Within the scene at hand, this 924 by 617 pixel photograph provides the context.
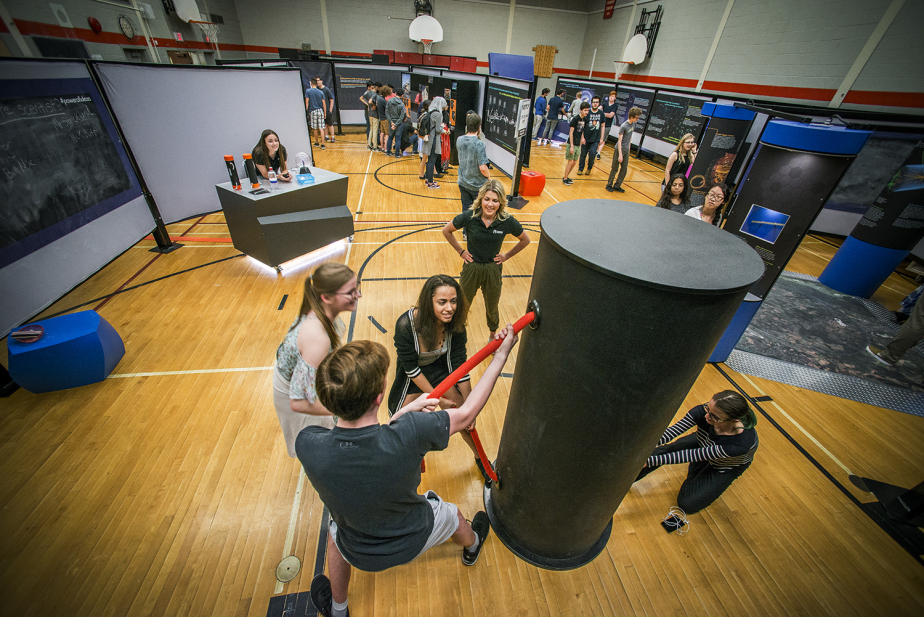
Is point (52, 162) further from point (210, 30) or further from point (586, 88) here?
point (586, 88)

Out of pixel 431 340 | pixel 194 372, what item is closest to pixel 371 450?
pixel 431 340

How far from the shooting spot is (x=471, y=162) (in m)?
5.09

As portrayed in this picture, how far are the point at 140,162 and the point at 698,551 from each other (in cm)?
800

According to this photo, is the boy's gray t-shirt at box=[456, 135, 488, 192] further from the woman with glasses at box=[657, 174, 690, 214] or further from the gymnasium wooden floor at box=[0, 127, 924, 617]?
the gymnasium wooden floor at box=[0, 127, 924, 617]

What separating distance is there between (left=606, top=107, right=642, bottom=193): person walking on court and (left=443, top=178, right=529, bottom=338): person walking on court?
6016mm

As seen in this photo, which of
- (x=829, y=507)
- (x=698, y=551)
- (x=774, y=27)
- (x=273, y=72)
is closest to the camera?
(x=698, y=551)

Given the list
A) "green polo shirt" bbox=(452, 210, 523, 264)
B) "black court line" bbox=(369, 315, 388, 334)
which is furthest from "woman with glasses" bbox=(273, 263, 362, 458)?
"black court line" bbox=(369, 315, 388, 334)

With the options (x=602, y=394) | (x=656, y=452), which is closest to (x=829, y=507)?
(x=656, y=452)

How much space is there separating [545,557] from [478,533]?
422 mm

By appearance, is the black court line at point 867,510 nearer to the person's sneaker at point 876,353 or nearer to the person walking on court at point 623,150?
the person's sneaker at point 876,353

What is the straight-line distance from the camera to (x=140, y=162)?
5348 mm

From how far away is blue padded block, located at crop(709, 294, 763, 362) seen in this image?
3595mm

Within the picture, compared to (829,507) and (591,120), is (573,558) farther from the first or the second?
(591,120)

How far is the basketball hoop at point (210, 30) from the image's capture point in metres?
12.3
